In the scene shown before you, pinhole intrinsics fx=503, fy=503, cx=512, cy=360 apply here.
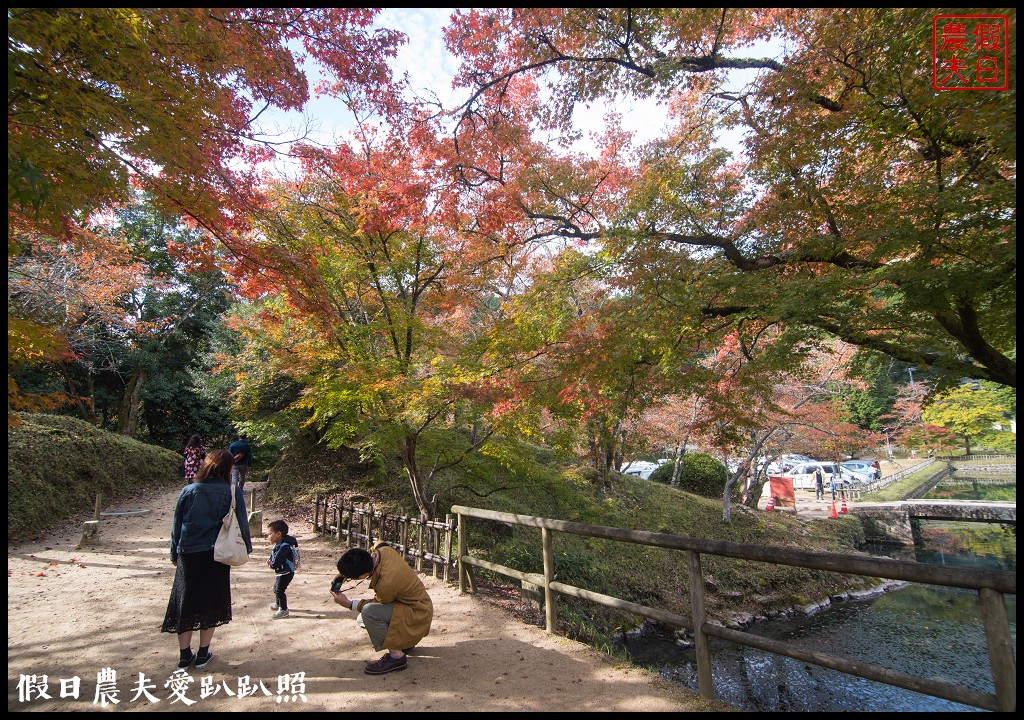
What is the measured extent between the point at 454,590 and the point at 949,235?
583cm

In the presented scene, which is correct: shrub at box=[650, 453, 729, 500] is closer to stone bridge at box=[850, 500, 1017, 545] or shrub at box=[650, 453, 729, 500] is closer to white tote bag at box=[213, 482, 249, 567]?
stone bridge at box=[850, 500, 1017, 545]

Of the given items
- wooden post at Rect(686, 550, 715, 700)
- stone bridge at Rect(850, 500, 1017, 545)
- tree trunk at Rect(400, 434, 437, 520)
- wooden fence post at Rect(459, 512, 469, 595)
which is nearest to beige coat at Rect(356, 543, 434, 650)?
wooden fence post at Rect(459, 512, 469, 595)

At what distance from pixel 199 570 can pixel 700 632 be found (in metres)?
3.58

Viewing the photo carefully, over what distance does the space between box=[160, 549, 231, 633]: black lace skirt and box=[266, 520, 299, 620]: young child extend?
1297 millimetres

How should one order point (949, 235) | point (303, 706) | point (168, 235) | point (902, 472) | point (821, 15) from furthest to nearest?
point (902, 472) → point (168, 235) → point (821, 15) → point (949, 235) → point (303, 706)

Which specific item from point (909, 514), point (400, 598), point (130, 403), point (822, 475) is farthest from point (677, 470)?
point (130, 403)

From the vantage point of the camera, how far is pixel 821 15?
523 cm

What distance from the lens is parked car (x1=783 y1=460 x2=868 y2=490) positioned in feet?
82.4

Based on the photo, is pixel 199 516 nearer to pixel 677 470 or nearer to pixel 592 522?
pixel 592 522

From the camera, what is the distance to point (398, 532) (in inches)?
287

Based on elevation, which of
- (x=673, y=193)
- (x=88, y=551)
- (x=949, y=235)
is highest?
(x=673, y=193)

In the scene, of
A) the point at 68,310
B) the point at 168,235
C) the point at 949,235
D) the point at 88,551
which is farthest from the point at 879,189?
the point at 168,235

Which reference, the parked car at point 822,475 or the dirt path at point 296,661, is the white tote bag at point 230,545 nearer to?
the dirt path at point 296,661

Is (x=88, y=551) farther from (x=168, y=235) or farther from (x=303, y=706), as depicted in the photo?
(x=168, y=235)
